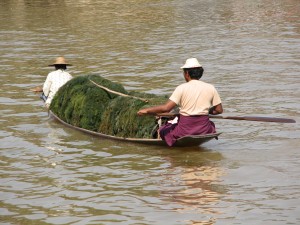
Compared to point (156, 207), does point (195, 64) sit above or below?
above

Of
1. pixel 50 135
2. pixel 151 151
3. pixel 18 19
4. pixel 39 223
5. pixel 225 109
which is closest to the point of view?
pixel 39 223

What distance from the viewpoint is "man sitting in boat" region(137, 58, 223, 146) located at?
12.2 meters

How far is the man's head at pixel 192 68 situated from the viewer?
12.1 meters

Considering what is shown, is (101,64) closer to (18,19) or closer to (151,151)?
(151,151)

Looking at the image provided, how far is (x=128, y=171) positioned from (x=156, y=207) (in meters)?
1.91

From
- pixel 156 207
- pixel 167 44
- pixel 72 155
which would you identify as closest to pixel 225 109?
pixel 72 155

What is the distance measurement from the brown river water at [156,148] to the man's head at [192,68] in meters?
1.26

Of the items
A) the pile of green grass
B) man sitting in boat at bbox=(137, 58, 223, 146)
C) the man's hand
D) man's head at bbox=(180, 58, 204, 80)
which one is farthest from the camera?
the pile of green grass

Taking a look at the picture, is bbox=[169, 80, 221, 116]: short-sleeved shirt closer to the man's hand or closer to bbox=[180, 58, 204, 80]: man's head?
bbox=[180, 58, 204, 80]: man's head

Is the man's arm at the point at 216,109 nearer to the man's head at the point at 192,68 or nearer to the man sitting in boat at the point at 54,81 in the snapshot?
the man's head at the point at 192,68

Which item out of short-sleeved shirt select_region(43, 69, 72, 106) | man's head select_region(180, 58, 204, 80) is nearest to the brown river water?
short-sleeved shirt select_region(43, 69, 72, 106)

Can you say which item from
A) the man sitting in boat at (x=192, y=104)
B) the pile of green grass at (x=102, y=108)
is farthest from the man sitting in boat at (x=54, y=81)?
the man sitting in boat at (x=192, y=104)

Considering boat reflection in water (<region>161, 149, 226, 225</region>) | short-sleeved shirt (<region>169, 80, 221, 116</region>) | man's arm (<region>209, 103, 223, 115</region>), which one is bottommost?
Answer: boat reflection in water (<region>161, 149, 226, 225</region>)

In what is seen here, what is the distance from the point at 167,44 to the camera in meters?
28.0
